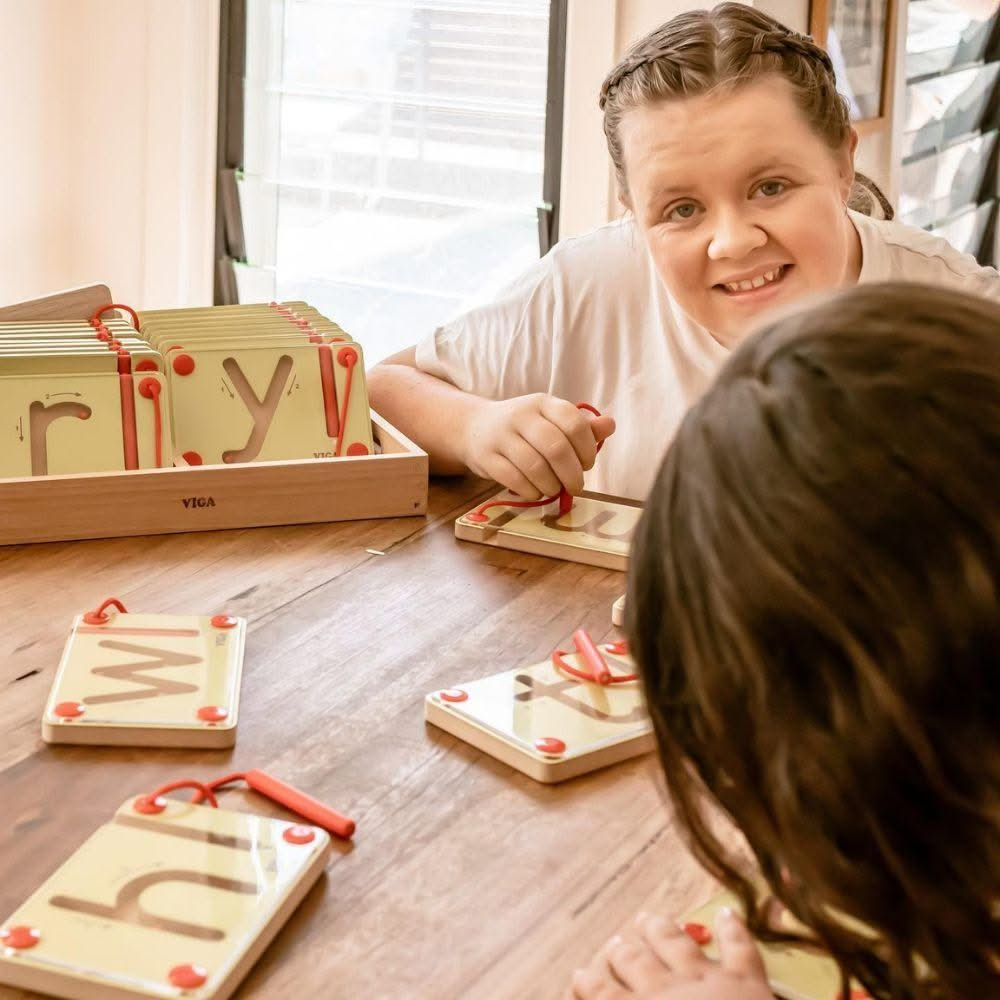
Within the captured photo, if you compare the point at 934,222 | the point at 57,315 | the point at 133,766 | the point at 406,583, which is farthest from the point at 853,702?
the point at 934,222

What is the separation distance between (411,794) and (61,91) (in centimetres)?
279

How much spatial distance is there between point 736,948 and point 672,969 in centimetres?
4

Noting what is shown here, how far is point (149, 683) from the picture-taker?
39.5 inches

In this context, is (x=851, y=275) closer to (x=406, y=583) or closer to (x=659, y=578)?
(x=406, y=583)

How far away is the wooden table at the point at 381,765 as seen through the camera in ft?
2.44

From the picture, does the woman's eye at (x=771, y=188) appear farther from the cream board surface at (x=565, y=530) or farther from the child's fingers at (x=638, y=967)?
the child's fingers at (x=638, y=967)

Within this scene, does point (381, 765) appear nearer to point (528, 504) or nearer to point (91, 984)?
point (91, 984)

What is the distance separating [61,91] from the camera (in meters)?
3.26

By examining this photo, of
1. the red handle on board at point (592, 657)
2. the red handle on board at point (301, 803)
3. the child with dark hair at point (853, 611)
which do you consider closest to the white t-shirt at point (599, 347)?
the red handle on board at point (592, 657)

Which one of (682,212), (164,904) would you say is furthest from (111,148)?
(164,904)

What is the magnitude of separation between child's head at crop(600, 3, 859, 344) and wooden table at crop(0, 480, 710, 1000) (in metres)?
0.36

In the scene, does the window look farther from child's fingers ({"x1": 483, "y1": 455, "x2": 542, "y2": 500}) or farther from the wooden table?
the wooden table

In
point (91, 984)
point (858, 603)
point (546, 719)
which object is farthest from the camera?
point (546, 719)

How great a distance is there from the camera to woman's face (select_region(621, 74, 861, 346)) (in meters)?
1.37
